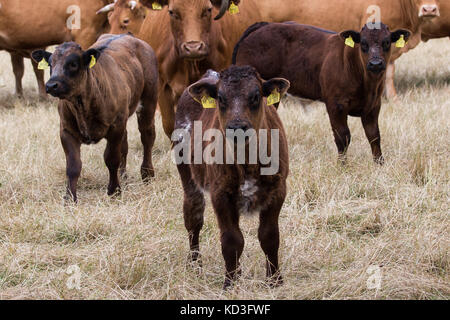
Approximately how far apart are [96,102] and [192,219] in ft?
6.06

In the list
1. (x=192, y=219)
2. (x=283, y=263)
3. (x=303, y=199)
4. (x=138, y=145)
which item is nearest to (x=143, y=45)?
(x=138, y=145)

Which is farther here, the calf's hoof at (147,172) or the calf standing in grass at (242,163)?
the calf's hoof at (147,172)

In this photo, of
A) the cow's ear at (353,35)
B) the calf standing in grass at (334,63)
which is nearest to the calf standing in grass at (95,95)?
the calf standing in grass at (334,63)

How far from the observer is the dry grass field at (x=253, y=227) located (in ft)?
13.2

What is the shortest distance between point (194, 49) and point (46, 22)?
4.44m

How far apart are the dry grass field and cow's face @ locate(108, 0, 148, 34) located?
2.26 meters

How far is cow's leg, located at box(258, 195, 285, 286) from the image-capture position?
157 inches

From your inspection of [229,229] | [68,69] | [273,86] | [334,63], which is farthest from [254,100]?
[334,63]

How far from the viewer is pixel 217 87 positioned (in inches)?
157

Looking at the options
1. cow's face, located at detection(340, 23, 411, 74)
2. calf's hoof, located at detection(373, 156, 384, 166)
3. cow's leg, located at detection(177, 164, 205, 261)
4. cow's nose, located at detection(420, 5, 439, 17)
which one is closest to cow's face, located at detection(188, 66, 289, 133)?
cow's leg, located at detection(177, 164, 205, 261)

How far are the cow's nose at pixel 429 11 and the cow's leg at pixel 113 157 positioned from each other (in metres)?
5.49

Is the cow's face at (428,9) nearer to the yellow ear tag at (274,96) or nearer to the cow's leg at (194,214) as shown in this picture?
the cow's leg at (194,214)

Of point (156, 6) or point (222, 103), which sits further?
point (156, 6)

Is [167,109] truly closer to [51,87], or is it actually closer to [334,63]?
[334,63]
